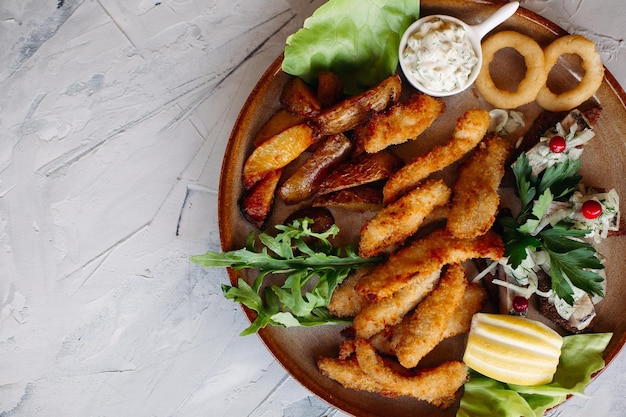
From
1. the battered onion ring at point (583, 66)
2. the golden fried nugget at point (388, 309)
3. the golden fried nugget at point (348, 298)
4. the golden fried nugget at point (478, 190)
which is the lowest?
the golden fried nugget at point (388, 309)

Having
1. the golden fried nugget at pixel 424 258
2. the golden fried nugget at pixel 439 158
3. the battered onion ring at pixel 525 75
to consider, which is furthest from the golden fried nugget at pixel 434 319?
the battered onion ring at pixel 525 75

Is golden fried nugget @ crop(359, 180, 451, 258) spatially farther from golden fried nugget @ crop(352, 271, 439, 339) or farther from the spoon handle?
the spoon handle

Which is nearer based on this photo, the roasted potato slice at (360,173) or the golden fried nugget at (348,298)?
the roasted potato slice at (360,173)

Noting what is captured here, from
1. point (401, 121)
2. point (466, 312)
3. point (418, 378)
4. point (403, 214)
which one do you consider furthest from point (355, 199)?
point (418, 378)

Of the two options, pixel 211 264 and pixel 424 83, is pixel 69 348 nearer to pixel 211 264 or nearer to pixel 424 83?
pixel 211 264

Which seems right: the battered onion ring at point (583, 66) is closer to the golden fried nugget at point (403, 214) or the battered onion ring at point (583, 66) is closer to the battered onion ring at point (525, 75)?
the battered onion ring at point (525, 75)

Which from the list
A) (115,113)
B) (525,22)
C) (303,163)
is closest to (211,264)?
(303,163)

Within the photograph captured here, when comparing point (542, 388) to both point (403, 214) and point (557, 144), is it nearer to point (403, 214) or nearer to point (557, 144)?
point (403, 214)
